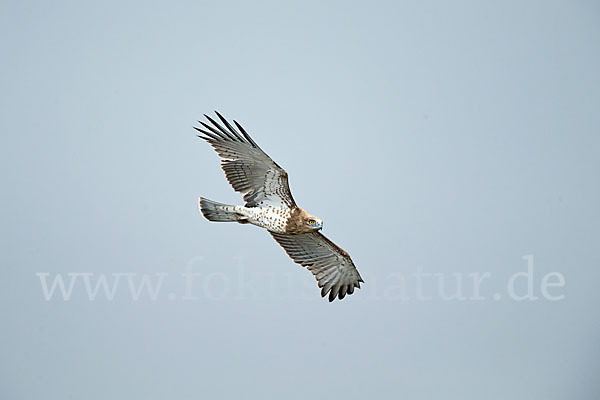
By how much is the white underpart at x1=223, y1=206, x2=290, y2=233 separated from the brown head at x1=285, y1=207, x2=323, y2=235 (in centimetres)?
8

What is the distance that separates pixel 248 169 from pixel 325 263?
2096mm

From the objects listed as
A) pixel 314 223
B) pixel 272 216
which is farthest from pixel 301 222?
pixel 272 216

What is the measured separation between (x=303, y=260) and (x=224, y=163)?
2090 mm

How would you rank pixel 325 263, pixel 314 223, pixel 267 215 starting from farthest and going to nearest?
pixel 325 263, pixel 267 215, pixel 314 223

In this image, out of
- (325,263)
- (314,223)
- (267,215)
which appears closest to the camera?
(314,223)

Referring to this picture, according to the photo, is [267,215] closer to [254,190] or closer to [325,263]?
[254,190]

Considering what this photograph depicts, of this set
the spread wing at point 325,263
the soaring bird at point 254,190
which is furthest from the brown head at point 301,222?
the spread wing at point 325,263

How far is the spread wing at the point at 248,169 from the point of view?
1190cm

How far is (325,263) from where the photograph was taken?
13156 mm

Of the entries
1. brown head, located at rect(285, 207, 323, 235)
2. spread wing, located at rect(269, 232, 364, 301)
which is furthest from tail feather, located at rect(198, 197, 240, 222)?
spread wing, located at rect(269, 232, 364, 301)

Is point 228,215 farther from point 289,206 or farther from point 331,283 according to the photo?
point 331,283

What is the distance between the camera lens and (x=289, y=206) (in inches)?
479

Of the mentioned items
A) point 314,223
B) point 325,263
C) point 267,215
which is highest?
point 267,215
